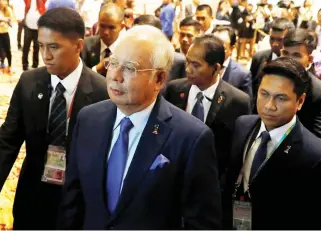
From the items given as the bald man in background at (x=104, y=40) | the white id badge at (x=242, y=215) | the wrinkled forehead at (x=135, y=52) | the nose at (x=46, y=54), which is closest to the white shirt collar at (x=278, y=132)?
the white id badge at (x=242, y=215)

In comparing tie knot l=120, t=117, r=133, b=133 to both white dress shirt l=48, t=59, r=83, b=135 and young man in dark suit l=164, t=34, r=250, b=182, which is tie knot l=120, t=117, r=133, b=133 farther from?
young man in dark suit l=164, t=34, r=250, b=182

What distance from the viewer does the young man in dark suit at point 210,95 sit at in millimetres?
2949

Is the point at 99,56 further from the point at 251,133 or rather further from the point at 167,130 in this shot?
the point at 167,130

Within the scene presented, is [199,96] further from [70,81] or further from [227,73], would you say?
[227,73]

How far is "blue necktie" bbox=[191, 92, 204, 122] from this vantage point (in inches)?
116

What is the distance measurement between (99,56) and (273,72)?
74.6 inches

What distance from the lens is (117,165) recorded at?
1.79m

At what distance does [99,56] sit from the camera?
3877mm

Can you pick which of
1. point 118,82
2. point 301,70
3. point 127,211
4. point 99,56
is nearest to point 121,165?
point 127,211

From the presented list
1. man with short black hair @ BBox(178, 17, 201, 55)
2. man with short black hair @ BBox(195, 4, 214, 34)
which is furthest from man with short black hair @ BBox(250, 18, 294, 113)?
man with short black hair @ BBox(195, 4, 214, 34)

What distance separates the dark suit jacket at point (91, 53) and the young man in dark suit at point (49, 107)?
4.65 feet

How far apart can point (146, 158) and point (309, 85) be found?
6.10ft

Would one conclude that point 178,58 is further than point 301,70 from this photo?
Yes

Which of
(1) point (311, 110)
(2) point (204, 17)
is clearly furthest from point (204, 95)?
(2) point (204, 17)
